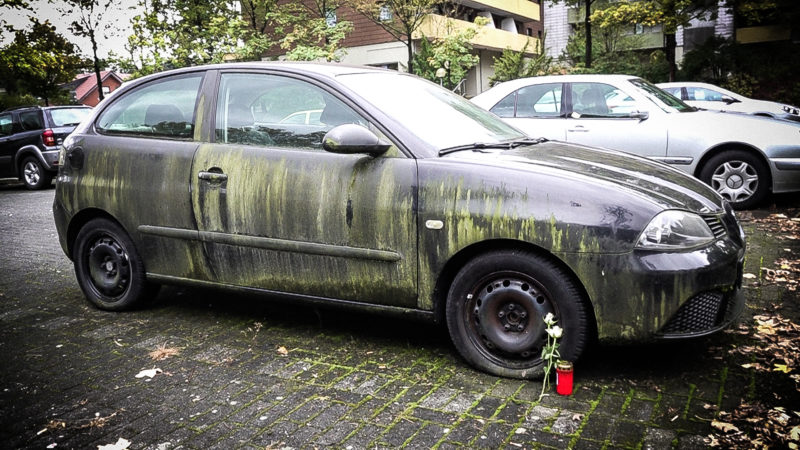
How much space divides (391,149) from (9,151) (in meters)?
15.4

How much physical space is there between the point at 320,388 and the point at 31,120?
50.0ft

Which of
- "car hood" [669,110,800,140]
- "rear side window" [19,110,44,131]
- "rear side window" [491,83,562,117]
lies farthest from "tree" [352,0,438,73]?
"car hood" [669,110,800,140]

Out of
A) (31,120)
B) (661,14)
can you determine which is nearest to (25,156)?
(31,120)

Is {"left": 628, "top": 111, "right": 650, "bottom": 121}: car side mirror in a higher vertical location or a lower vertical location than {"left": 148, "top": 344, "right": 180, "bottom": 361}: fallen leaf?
higher

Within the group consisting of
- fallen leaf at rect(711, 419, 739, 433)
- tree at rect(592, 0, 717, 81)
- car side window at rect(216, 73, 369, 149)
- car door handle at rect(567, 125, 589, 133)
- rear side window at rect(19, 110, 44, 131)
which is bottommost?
fallen leaf at rect(711, 419, 739, 433)

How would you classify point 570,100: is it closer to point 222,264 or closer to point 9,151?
point 222,264

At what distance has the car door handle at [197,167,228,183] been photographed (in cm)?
434

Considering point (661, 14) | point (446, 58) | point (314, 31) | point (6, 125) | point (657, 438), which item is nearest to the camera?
point (657, 438)

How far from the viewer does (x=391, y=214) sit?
12.4ft

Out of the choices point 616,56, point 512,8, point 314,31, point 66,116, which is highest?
point 512,8

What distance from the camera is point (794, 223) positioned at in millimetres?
7328

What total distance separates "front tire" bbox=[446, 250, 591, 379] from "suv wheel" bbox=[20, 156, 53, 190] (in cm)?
1495

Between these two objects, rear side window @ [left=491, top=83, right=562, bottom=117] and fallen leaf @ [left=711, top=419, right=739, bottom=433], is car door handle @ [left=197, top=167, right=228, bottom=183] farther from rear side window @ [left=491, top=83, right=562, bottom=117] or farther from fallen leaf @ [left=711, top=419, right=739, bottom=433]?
rear side window @ [left=491, top=83, right=562, bottom=117]

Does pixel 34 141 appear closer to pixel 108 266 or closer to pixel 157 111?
pixel 108 266
